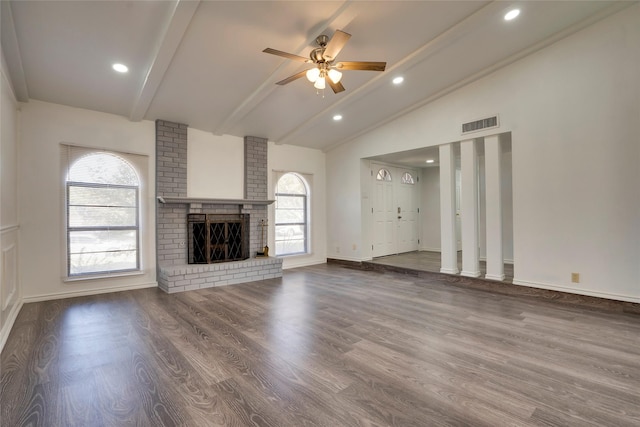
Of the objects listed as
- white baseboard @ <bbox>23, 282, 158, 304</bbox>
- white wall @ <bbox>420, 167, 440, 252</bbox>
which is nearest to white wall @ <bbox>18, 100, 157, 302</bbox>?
white baseboard @ <bbox>23, 282, 158, 304</bbox>

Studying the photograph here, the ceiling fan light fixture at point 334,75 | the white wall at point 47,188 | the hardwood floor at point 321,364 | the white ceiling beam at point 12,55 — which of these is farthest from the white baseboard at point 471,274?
the white ceiling beam at point 12,55

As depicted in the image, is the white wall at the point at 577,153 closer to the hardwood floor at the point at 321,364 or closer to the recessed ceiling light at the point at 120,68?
the hardwood floor at the point at 321,364

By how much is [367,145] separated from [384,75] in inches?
80.2

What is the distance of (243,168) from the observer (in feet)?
19.2

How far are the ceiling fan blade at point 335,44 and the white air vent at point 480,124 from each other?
2.70 m

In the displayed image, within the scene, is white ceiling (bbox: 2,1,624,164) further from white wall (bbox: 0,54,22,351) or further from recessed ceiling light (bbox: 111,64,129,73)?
white wall (bbox: 0,54,22,351)

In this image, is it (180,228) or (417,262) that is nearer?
(180,228)

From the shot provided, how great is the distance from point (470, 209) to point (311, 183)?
134 inches

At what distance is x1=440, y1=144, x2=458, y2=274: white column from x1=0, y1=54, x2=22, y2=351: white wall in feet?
17.9

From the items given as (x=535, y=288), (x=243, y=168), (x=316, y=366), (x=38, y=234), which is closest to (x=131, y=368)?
(x=316, y=366)

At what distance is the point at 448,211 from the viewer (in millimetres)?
5027

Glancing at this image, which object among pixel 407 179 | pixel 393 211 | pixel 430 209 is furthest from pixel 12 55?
pixel 430 209

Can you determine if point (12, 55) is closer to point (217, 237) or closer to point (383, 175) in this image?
point (217, 237)

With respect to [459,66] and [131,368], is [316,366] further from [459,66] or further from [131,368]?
[459,66]
